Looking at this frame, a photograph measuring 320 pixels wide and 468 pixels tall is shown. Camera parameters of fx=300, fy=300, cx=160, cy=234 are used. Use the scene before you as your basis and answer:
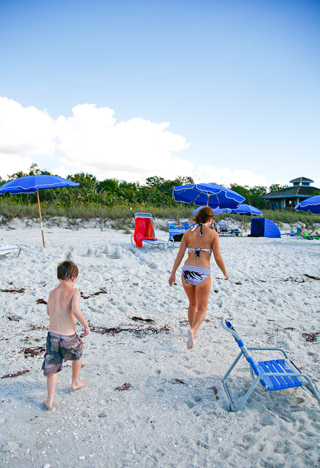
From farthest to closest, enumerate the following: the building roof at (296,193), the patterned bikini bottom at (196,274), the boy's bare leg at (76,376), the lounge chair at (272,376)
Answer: the building roof at (296,193) < the patterned bikini bottom at (196,274) < the boy's bare leg at (76,376) < the lounge chair at (272,376)

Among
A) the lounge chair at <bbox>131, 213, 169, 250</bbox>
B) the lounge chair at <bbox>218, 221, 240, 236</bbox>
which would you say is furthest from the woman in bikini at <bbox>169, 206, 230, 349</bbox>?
the lounge chair at <bbox>218, 221, 240, 236</bbox>

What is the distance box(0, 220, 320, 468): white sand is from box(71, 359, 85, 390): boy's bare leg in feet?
0.18

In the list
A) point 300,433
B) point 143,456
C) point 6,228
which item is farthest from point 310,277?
point 6,228

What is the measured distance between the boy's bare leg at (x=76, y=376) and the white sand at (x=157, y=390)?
53 millimetres

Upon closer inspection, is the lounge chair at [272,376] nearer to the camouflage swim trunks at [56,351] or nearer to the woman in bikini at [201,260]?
the woman in bikini at [201,260]

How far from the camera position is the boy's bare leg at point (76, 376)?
91.7 inches

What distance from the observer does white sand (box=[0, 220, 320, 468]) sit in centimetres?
186

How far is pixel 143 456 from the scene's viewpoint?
1830mm

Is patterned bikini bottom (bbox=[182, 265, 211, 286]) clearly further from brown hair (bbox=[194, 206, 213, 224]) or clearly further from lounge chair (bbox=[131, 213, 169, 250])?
lounge chair (bbox=[131, 213, 169, 250])

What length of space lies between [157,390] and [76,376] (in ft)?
2.23

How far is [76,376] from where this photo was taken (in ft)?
7.84

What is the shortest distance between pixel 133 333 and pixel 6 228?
37.7 feet

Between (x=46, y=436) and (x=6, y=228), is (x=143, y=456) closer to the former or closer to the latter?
(x=46, y=436)

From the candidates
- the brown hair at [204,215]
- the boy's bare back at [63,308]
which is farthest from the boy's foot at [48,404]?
the brown hair at [204,215]
